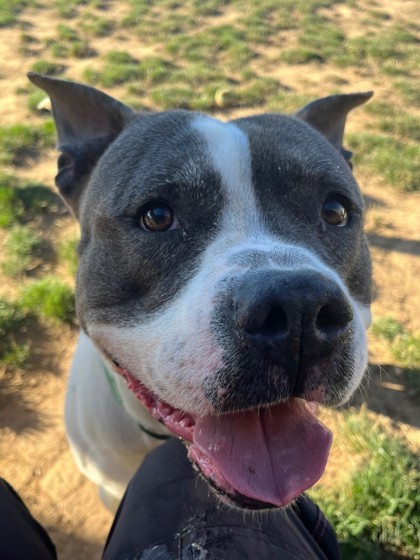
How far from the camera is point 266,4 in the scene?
40.3 ft

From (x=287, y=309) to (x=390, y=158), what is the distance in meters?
5.78

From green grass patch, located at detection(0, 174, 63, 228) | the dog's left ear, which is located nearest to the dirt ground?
green grass patch, located at detection(0, 174, 63, 228)

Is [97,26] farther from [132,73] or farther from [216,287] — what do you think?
[216,287]

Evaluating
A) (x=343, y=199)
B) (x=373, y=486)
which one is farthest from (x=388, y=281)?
(x=343, y=199)

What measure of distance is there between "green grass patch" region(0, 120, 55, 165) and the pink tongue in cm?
590

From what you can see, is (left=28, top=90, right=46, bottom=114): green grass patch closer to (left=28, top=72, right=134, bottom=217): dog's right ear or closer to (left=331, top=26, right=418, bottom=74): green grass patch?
(left=331, top=26, right=418, bottom=74): green grass patch

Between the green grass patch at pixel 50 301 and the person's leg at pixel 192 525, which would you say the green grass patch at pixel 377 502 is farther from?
the green grass patch at pixel 50 301

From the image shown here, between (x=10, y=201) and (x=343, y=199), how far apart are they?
4625 millimetres

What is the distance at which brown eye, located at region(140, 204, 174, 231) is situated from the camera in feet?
7.04

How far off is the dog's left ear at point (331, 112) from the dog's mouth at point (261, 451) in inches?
70.4

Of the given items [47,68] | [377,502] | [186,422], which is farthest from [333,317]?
[47,68]

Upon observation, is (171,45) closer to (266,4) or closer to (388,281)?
(266,4)

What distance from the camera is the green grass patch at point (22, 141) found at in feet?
22.4

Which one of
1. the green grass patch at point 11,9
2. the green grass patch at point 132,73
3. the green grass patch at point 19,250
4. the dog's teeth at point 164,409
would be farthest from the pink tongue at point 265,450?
the green grass patch at point 11,9
